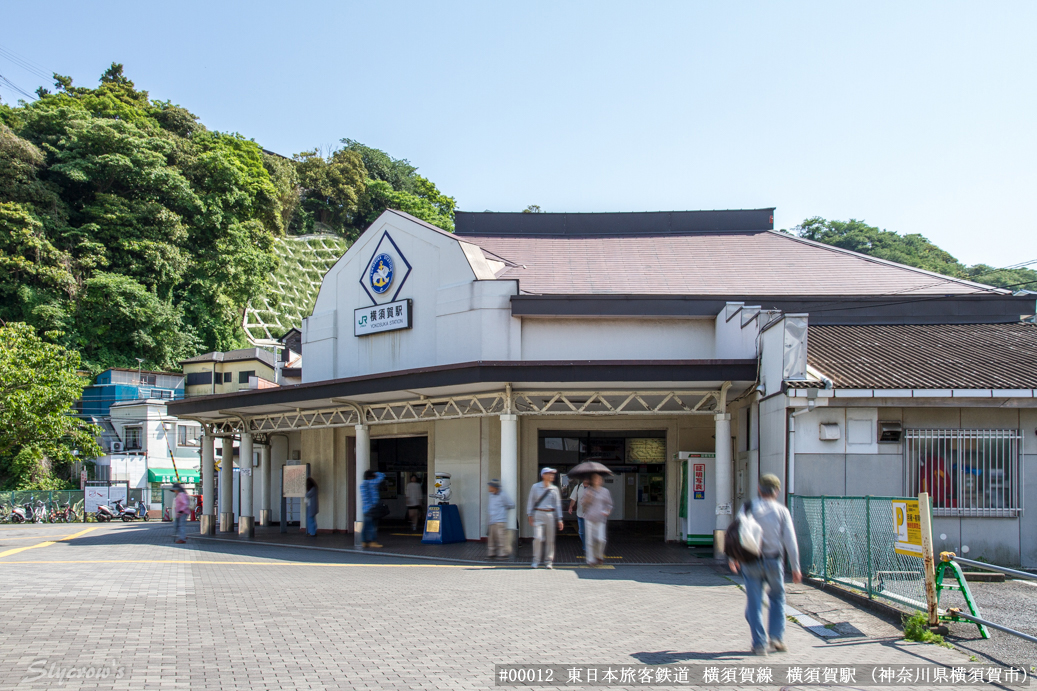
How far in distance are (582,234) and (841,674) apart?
20.1 metres

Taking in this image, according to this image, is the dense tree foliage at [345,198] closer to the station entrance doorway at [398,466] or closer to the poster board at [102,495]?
the poster board at [102,495]

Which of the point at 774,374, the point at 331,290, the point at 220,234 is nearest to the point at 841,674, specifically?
the point at 774,374

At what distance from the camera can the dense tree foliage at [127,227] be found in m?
42.4

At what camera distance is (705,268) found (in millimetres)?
21750

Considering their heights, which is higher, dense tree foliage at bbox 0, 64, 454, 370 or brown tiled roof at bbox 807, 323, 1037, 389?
dense tree foliage at bbox 0, 64, 454, 370

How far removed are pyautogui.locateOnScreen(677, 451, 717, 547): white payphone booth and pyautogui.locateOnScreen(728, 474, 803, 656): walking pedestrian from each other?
378 inches

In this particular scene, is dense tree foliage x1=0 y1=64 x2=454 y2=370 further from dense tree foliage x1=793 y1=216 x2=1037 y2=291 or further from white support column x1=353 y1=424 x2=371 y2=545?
dense tree foliage x1=793 y1=216 x2=1037 y2=291

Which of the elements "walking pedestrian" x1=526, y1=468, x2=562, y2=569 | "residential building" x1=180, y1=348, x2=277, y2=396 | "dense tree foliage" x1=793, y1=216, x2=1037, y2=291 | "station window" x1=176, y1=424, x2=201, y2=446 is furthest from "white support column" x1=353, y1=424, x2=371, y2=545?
"dense tree foliage" x1=793, y1=216, x2=1037, y2=291

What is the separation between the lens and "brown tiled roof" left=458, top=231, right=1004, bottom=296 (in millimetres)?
19781

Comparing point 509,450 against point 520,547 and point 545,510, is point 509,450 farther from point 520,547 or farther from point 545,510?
point 520,547

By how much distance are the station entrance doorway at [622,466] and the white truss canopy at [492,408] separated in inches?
144

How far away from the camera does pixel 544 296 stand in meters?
18.7

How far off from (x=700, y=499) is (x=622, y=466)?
793 centimetres

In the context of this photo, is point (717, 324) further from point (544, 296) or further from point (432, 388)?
point (432, 388)
